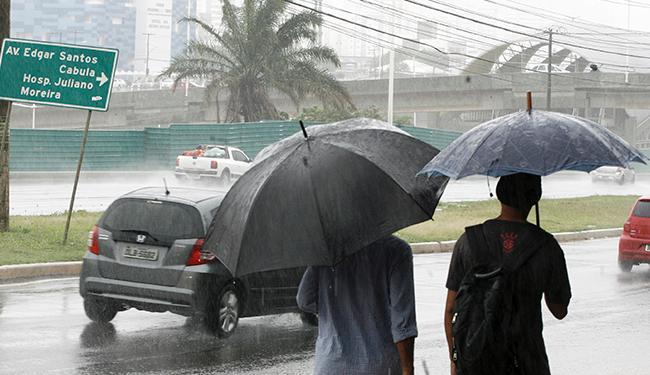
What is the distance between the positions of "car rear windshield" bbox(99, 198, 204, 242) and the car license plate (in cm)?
16

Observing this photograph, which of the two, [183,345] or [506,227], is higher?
[506,227]

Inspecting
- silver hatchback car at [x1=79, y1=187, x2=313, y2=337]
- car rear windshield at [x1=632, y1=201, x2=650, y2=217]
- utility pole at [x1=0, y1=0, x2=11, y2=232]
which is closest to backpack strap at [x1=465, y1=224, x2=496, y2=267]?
silver hatchback car at [x1=79, y1=187, x2=313, y2=337]

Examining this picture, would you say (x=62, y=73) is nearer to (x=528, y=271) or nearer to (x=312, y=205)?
(x=312, y=205)

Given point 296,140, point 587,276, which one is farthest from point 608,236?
point 296,140

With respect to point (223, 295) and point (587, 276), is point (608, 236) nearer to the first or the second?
point (587, 276)

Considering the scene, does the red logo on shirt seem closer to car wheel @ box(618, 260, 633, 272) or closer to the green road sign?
the green road sign

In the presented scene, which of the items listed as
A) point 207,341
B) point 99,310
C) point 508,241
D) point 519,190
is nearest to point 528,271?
point 508,241

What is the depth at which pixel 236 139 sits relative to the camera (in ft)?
164

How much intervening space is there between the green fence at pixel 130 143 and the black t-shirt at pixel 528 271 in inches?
1620

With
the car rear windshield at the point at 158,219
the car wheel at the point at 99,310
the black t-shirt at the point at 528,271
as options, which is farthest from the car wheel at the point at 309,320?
the black t-shirt at the point at 528,271

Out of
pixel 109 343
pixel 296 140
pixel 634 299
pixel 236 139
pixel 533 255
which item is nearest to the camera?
pixel 533 255

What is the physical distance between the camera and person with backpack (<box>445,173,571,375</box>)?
453 cm

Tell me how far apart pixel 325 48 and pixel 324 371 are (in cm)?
4799

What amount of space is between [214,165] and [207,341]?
Result: 2930cm
